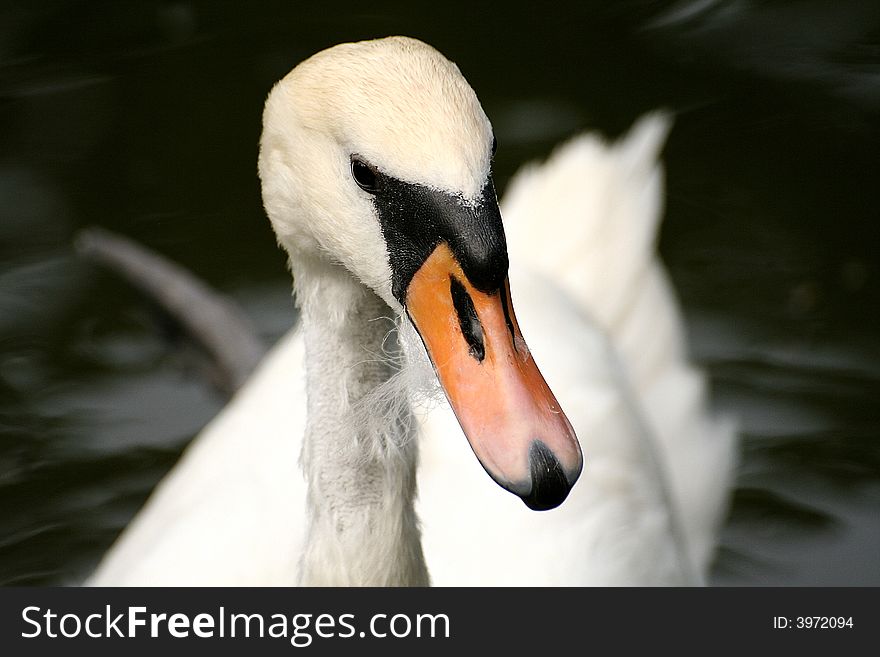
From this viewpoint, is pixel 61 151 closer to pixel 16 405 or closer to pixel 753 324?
pixel 16 405

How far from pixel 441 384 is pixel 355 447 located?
0.39 m

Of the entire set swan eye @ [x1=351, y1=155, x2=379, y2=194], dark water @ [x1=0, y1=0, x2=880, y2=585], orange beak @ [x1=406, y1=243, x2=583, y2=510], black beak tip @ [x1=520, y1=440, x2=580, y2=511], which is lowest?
black beak tip @ [x1=520, y1=440, x2=580, y2=511]

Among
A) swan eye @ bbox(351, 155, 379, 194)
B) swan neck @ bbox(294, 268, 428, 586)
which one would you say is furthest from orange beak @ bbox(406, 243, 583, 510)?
swan neck @ bbox(294, 268, 428, 586)

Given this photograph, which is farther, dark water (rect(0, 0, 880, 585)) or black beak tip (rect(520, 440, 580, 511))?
dark water (rect(0, 0, 880, 585))

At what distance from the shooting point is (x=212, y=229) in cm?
465

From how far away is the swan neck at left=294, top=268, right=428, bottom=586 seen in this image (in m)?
2.34

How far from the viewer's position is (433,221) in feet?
6.54

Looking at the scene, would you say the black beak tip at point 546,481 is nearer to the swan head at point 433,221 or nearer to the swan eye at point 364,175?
the swan head at point 433,221

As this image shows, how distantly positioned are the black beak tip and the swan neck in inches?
16.4

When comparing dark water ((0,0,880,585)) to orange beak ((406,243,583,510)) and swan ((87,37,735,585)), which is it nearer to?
swan ((87,37,735,585))

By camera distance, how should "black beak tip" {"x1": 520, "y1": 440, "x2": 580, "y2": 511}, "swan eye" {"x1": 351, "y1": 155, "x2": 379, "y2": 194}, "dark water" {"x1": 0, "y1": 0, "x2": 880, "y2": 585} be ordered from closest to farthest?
"black beak tip" {"x1": 520, "y1": 440, "x2": 580, "y2": 511}
"swan eye" {"x1": 351, "y1": 155, "x2": 379, "y2": 194}
"dark water" {"x1": 0, "y1": 0, "x2": 880, "y2": 585}

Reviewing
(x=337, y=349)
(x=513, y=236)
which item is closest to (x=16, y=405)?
(x=513, y=236)

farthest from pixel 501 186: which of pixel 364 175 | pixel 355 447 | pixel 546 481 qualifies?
pixel 546 481

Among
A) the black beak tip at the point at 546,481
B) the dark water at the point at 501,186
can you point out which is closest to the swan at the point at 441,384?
the black beak tip at the point at 546,481
